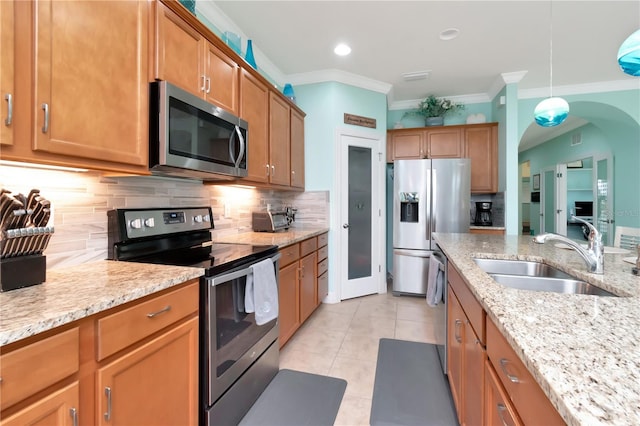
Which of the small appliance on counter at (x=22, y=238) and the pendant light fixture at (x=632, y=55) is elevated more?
the pendant light fixture at (x=632, y=55)

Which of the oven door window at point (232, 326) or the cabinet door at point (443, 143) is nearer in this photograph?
the oven door window at point (232, 326)

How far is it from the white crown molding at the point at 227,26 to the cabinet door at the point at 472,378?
9.09 feet

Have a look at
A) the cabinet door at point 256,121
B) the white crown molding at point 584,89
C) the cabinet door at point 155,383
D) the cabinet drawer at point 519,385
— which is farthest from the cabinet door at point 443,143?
the cabinet door at point 155,383

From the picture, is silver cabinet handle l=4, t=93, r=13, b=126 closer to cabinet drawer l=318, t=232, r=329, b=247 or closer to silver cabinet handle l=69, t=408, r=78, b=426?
silver cabinet handle l=69, t=408, r=78, b=426

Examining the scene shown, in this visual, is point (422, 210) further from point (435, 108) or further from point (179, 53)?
point (179, 53)

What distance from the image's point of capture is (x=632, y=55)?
4.33 feet

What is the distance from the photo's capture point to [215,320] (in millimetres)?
1378

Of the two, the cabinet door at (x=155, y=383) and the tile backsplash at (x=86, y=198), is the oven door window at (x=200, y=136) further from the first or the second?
the cabinet door at (x=155, y=383)

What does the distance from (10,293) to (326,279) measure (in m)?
2.70

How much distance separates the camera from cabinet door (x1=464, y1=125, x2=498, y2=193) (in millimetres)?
4020

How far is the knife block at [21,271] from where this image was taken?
0.94 m

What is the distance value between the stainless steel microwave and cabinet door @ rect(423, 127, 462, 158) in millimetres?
3009

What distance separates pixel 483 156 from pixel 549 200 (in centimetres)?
374

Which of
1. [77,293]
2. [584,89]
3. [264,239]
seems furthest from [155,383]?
[584,89]
